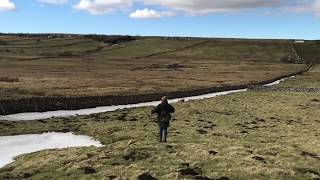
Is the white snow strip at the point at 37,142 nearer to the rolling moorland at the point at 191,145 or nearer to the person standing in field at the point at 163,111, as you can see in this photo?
the rolling moorland at the point at 191,145

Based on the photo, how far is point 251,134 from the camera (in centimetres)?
4028

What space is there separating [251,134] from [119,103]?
32041mm

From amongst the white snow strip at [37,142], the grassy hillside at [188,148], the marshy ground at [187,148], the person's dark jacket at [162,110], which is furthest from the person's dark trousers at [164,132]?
the white snow strip at [37,142]

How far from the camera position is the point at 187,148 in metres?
31.7

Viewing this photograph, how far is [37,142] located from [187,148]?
13.4 m

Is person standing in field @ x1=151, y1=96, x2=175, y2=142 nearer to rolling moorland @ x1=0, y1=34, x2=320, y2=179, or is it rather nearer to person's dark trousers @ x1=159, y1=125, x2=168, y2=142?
person's dark trousers @ x1=159, y1=125, x2=168, y2=142

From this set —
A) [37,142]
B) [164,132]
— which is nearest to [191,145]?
[164,132]

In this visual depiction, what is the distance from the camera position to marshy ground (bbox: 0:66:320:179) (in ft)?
85.0

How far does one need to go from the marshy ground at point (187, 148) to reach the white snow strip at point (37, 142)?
129 centimetres

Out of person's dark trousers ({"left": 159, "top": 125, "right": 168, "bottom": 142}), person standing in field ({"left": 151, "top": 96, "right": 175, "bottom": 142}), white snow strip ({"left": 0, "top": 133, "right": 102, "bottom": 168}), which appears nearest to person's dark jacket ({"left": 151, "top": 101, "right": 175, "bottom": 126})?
person standing in field ({"left": 151, "top": 96, "right": 175, "bottom": 142})

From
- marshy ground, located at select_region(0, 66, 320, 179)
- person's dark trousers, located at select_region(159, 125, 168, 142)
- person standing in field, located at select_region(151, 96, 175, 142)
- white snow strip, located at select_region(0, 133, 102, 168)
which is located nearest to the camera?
marshy ground, located at select_region(0, 66, 320, 179)

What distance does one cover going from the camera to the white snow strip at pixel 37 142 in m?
35.7

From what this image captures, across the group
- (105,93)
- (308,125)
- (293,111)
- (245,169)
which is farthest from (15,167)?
(105,93)

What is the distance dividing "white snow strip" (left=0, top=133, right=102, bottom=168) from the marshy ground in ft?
4.24
